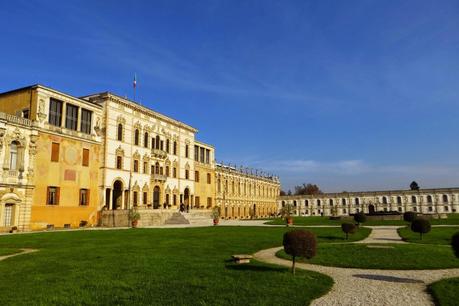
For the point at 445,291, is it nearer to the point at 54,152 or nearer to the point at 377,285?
the point at 377,285

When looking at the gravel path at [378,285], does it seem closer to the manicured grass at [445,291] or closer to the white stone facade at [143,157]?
the manicured grass at [445,291]

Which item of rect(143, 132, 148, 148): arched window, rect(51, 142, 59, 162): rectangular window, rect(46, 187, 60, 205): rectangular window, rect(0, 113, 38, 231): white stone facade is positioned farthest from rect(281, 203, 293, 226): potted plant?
rect(0, 113, 38, 231): white stone facade

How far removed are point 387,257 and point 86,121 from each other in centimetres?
3733

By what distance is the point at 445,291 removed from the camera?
→ 9.78 metres

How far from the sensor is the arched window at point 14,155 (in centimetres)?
3508

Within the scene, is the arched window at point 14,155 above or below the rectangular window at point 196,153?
below

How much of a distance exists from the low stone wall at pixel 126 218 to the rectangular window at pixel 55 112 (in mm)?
11402

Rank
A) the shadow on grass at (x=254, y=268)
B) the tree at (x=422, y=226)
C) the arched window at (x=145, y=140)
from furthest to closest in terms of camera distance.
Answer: the arched window at (x=145, y=140)
the tree at (x=422, y=226)
the shadow on grass at (x=254, y=268)

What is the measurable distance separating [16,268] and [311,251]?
1041 centimetres

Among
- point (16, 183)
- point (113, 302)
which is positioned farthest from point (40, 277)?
point (16, 183)

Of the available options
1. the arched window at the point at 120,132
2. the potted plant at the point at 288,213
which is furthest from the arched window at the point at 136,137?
the potted plant at the point at 288,213

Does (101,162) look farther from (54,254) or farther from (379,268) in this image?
(379,268)

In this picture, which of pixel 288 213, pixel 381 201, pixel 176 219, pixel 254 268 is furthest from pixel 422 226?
pixel 381 201

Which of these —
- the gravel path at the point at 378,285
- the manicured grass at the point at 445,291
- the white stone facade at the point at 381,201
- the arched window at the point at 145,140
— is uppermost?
the arched window at the point at 145,140
